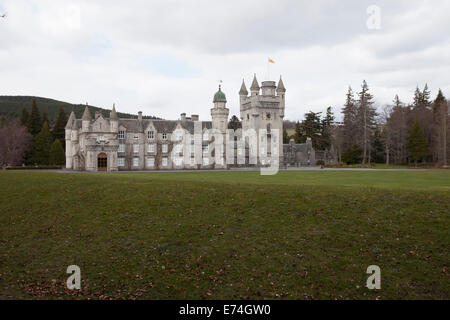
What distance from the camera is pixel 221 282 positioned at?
1103 cm

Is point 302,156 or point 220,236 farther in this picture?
point 302,156

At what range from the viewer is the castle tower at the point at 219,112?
63812 mm

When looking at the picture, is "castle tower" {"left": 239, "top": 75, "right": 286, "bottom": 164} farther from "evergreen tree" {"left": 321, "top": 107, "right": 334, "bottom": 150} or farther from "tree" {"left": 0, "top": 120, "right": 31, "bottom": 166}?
"tree" {"left": 0, "top": 120, "right": 31, "bottom": 166}

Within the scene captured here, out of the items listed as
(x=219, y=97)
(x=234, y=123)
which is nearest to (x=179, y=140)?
(x=219, y=97)

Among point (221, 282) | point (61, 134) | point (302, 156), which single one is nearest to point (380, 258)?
point (221, 282)

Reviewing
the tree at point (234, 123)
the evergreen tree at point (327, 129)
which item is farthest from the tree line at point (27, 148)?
the evergreen tree at point (327, 129)

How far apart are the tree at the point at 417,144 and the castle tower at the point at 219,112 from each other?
34.0 metres

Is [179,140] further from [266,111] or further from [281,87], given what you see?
[281,87]

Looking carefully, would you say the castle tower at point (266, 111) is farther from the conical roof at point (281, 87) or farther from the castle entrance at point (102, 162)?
the castle entrance at point (102, 162)

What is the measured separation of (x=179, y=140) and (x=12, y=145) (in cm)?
3114

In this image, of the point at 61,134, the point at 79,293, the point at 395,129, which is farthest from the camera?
the point at 61,134

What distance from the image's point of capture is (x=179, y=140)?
6362cm
